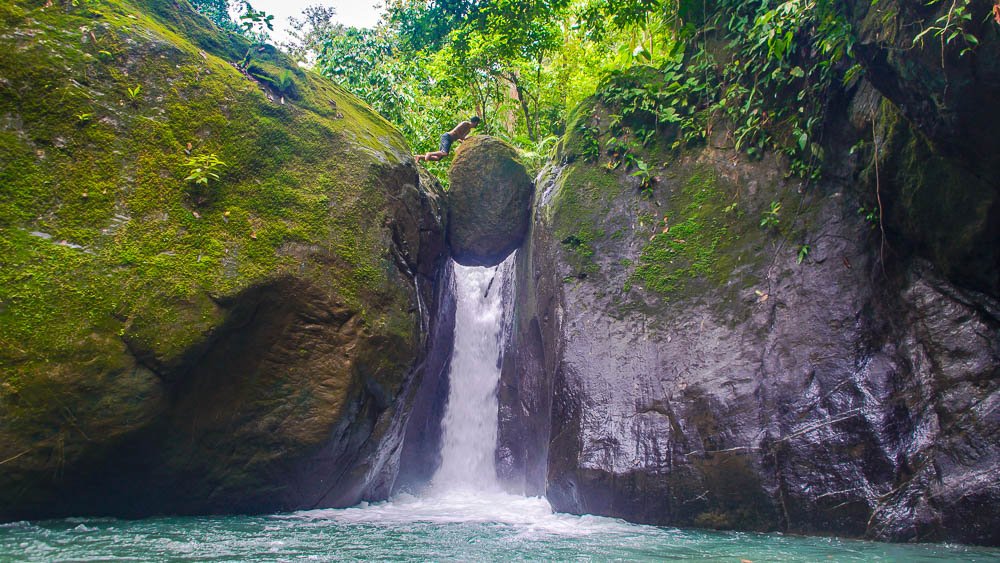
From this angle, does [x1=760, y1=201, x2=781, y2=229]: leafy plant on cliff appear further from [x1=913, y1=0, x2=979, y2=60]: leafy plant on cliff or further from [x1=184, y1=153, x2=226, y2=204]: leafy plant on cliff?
[x1=184, y1=153, x2=226, y2=204]: leafy plant on cliff

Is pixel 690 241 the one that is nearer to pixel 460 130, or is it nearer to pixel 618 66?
pixel 618 66

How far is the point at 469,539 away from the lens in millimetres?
4375

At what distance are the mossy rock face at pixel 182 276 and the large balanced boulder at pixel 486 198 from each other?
1.86 m

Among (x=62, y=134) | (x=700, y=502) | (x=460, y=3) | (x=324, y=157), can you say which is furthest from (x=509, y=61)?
(x=700, y=502)

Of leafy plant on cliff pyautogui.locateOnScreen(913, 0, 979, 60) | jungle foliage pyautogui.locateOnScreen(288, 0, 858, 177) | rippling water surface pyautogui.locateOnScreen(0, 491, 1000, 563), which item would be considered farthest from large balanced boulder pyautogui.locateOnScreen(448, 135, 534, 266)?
leafy plant on cliff pyautogui.locateOnScreen(913, 0, 979, 60)

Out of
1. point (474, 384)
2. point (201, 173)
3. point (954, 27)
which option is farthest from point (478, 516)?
point (954, 27)

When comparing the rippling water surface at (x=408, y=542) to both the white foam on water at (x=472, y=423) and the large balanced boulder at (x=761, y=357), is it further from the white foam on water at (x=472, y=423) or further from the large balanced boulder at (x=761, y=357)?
the white foam on water at (x=472, y=423)

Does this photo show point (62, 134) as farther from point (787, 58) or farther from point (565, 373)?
point (787, 58)

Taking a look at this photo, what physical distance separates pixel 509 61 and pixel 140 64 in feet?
27.3

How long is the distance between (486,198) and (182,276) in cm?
458

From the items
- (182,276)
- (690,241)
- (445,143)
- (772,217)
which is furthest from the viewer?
(445,143)

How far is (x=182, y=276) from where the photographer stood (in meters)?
4.85

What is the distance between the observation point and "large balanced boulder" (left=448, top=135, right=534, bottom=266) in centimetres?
848

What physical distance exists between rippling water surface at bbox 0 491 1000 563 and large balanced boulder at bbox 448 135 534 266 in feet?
14.1
